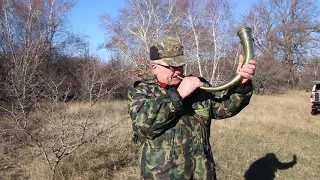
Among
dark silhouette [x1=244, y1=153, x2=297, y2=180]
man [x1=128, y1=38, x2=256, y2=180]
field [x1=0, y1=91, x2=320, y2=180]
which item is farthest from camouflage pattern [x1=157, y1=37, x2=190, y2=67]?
dark silhouette [x1=244, y1=153, x2=297, y2=180]

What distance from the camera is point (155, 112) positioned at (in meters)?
1.82

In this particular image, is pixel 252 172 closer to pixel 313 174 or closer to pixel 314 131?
pixel 313 174

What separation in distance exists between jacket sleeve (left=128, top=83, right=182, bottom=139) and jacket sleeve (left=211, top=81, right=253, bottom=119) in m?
0.46

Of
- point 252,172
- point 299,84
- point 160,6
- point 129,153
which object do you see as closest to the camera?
point 252,172

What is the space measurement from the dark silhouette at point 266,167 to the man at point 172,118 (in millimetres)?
3437

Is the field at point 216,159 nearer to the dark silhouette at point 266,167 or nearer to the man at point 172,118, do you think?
the dark silhouette at point 266,167

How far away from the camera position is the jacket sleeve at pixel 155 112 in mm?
1818

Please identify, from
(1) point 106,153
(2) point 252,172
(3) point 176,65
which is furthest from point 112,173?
(3) point 176,65

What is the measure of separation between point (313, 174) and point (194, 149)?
4.41m

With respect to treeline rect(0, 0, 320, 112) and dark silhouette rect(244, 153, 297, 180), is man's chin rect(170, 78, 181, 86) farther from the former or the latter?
treeline rect(0, 0, 320, 112)

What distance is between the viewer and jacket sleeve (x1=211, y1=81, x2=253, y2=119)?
2162mm

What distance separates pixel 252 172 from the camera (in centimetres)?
546

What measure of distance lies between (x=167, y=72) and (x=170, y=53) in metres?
0.13

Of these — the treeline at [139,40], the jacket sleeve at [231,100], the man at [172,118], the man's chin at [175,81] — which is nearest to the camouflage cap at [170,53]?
the man at [172,118]
